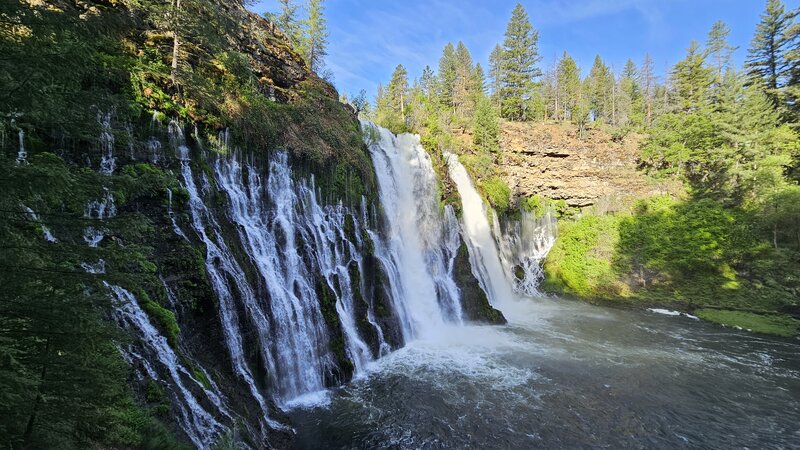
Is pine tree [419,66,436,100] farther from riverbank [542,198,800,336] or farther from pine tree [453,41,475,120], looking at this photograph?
riverbank [542,198,800,336]

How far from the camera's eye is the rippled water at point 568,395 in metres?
9.90

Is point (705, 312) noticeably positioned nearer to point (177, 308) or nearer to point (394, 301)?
point (394, 301)

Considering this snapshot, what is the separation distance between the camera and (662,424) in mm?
10680

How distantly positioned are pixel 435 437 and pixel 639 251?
82.7 feet

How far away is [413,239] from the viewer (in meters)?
21.5

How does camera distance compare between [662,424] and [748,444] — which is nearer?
[748,444]

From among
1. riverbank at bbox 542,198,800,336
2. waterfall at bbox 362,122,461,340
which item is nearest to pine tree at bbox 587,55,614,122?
riverbank at bbox 542,198,800,336

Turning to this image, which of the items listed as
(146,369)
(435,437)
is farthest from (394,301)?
(146,369)

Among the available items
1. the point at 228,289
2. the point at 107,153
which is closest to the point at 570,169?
the point at 228,289

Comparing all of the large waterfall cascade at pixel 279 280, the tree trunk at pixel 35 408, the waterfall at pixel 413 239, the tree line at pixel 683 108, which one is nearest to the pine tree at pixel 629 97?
the tree line at pixel 683 108

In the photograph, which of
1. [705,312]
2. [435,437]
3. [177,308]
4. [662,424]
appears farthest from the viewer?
[705,312]

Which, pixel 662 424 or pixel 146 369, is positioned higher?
pixel 146 369

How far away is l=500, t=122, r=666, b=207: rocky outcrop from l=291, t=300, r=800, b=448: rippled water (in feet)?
54.5

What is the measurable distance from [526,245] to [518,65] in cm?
2772
